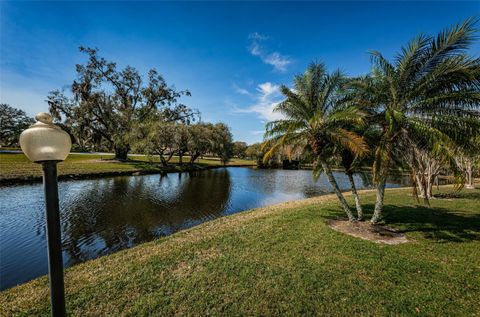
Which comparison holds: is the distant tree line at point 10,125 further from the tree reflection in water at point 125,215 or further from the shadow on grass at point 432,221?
the shadow on grass at point 432,221

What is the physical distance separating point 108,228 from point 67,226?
6.86 feet

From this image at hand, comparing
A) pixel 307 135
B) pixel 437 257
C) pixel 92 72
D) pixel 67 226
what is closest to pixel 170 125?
pixel 92 72

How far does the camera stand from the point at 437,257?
6.42 meters

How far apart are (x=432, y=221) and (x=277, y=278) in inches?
360

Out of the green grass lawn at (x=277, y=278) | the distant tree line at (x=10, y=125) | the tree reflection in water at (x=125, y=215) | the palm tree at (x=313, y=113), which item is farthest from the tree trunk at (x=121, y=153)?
the distant tree line at (x=10, y=125)

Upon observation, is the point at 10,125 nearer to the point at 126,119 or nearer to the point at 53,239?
the point at 126,119

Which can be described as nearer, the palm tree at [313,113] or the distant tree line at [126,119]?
the palm tree at [313,113]

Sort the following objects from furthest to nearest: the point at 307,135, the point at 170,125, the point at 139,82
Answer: the point at 139,82
the point at 170,125
the point at 307,135

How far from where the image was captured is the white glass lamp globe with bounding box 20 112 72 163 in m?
2.41

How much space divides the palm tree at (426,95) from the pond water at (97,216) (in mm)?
5112

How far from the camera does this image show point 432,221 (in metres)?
9.91

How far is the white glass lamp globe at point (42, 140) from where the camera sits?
7.90 ft

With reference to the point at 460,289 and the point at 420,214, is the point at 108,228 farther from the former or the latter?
the point at 420,214

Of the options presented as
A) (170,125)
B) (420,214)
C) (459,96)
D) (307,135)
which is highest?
(170,125)
